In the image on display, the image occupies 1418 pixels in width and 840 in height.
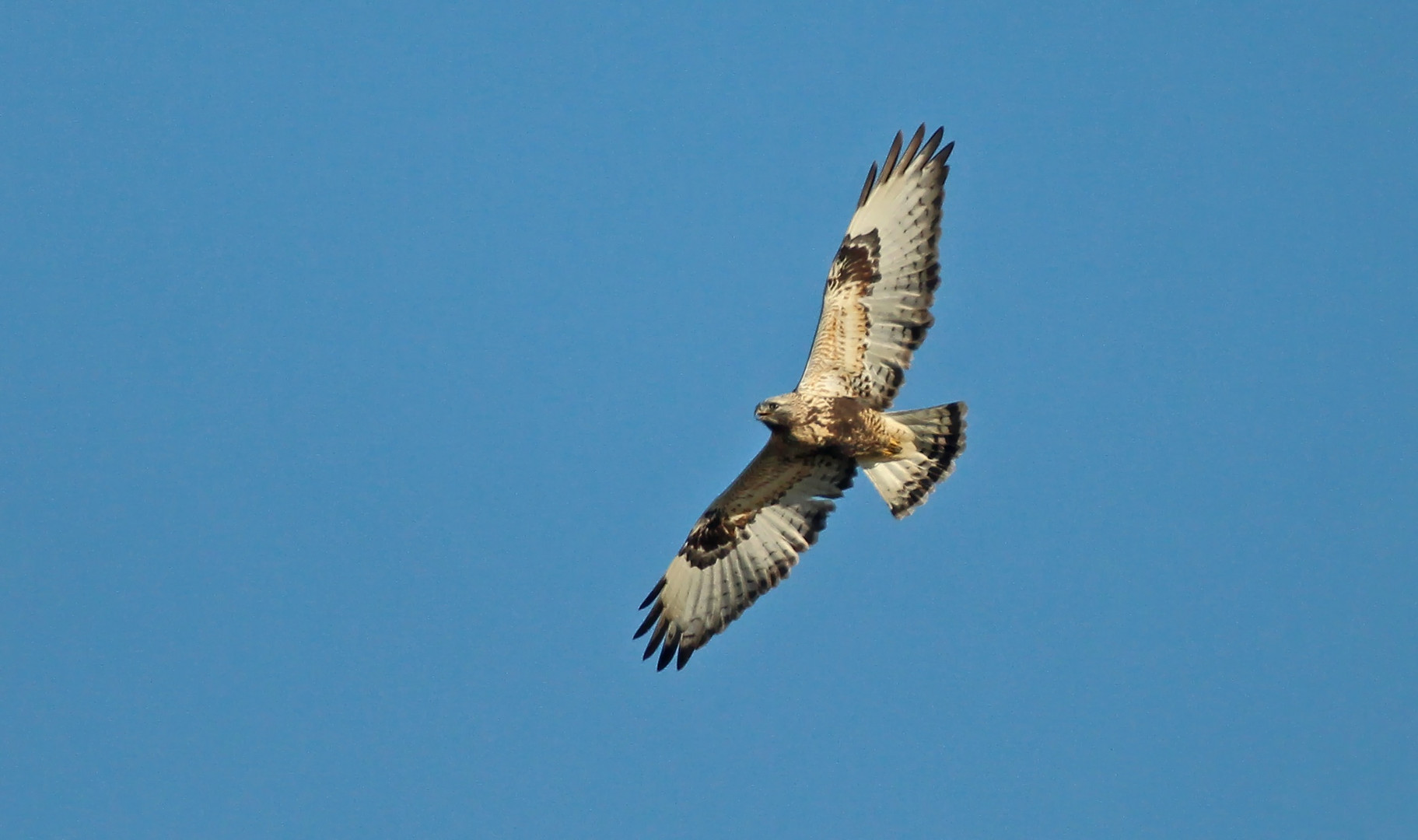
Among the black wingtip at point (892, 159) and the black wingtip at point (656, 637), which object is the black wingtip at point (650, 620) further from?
the black wingtip at point (892, 159)

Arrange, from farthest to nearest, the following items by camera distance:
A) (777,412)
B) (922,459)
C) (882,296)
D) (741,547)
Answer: (741,547) < (922,459) < (882,296) < (777,412)

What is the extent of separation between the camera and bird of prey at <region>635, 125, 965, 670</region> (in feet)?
35.0

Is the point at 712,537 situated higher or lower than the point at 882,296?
lower

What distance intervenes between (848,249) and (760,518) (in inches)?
74.2

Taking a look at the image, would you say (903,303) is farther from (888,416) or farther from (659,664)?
(659,664)

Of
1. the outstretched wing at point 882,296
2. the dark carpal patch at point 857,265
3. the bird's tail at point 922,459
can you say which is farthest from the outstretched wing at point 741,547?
the dark carpal patch at point 857,265

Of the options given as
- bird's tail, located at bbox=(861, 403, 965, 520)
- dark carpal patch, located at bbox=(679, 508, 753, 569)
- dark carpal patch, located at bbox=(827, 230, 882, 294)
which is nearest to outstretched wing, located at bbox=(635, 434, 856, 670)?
dark carpal patch, located at bbox=(679, 508, 753, 569)

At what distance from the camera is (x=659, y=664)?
1124cm

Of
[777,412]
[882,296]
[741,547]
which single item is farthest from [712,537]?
[882,296]

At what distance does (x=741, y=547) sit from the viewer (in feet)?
36.9

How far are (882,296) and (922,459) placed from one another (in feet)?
3.60

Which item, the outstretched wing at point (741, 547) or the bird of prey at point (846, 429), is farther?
the outstretched wing at point (741, 547)

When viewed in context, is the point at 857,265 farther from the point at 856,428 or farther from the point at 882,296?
the point at 856,428

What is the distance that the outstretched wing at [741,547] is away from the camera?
11.1 m
